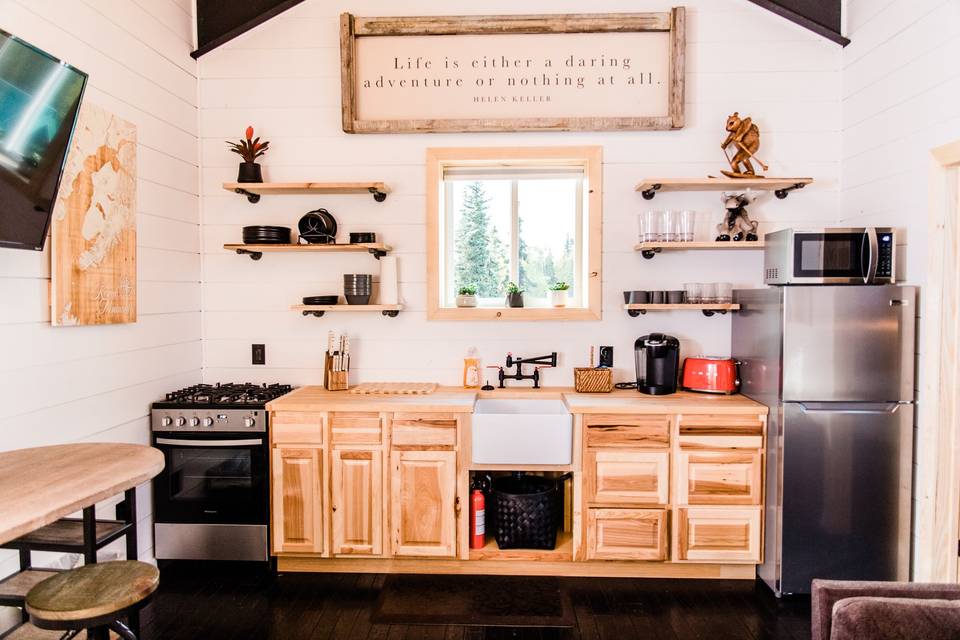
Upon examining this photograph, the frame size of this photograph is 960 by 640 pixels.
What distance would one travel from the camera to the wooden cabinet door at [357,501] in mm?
2932

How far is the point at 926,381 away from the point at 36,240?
3.65 m

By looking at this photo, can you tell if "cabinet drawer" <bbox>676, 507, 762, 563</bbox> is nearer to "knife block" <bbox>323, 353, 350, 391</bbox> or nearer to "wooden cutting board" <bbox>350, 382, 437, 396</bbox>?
"wooden cutting board" <bbox>350, 382, 437, 396</bbox>

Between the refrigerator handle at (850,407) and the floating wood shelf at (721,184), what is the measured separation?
3.86ft

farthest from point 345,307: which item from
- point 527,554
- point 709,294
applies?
point 709,294

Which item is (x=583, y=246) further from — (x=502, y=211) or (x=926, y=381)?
(x=926, y=381)

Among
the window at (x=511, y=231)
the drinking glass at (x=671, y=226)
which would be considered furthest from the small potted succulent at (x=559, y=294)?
the drinking glass at (x=671, y=226)

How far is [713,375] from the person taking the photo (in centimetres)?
315

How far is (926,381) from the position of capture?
2.63 metres

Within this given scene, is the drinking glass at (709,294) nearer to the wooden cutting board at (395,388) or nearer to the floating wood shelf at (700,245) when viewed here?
the floating wood shelf at (700,245)

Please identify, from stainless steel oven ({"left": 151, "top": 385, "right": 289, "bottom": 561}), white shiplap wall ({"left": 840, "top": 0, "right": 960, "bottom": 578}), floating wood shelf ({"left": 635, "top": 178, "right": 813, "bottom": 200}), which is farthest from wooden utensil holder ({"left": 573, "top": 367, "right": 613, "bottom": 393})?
stainless steel oven ({"left": 151, "top": 385, "right": 289, "bottom": 561})

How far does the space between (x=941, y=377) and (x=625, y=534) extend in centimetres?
158

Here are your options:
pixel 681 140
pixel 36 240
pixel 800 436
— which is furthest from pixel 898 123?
pixel 36 240

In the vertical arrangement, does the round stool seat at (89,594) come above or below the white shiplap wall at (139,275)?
below

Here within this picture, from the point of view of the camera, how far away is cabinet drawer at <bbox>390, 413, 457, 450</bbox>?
292 cm
